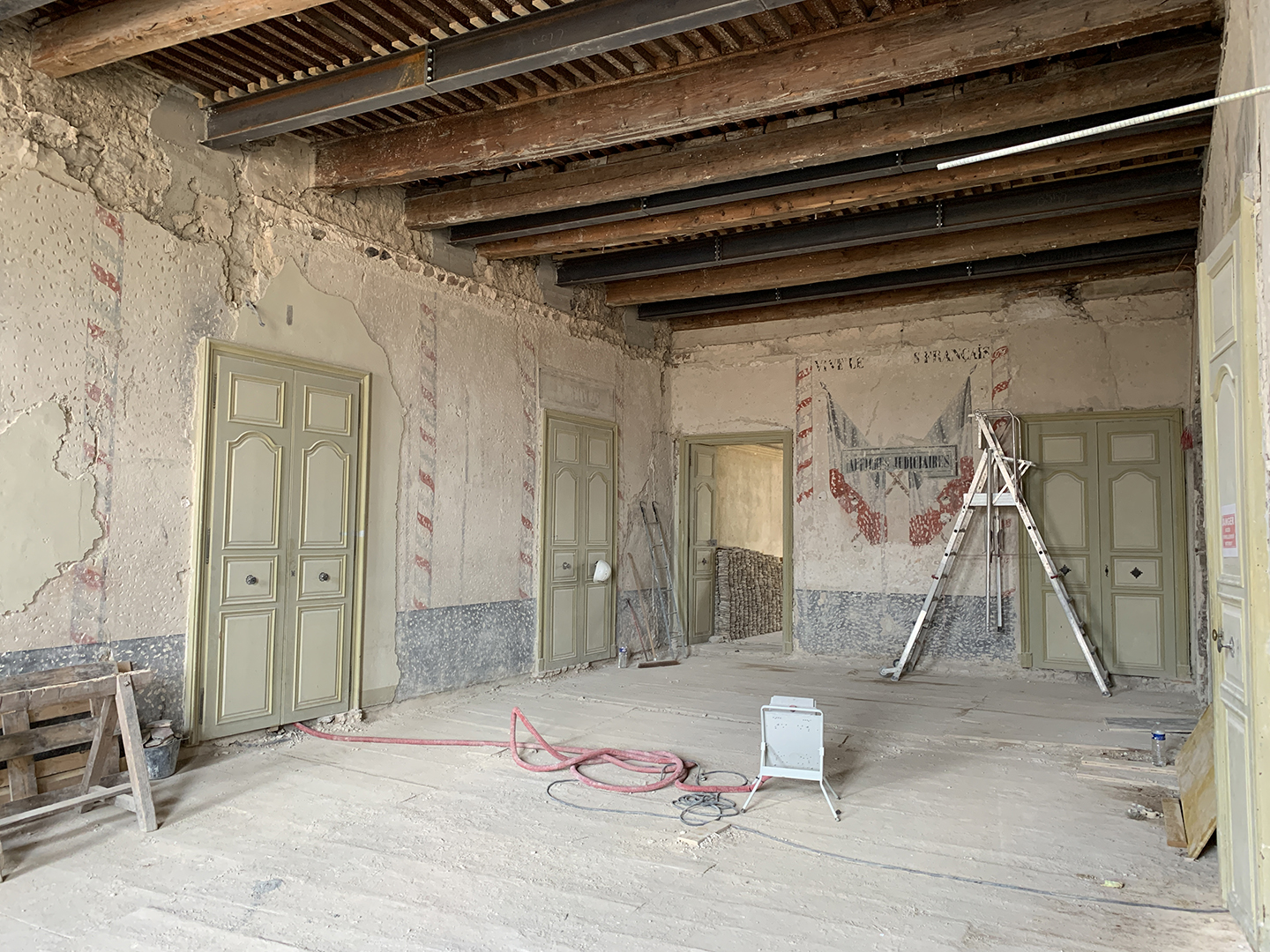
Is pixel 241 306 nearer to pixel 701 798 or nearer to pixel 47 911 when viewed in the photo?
pixel 47 911

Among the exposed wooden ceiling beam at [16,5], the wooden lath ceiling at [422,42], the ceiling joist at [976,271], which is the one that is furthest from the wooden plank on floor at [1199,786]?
the exposed wooden ceiling beam at [16,5]

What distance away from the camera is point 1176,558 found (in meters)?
6.50

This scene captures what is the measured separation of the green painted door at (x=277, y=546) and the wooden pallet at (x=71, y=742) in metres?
0.71

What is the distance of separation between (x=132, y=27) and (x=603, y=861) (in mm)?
3738

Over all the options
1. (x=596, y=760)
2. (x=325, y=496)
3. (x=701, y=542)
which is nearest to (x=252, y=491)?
(x=325, y=496)

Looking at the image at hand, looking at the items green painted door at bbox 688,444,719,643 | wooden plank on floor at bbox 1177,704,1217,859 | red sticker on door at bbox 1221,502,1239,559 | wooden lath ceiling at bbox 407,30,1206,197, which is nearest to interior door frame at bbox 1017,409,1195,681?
wooden plank on floor at bbox 1177,704,1217,859

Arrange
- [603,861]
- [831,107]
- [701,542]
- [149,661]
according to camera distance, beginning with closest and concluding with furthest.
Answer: [603,861] < [149,661] < [831,107] < [701,542]

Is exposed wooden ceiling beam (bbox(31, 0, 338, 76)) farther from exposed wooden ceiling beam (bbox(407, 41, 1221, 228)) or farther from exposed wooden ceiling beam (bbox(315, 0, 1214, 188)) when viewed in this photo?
exposed wooden ceiling beam (bbox(407, 41, 1221, 228))

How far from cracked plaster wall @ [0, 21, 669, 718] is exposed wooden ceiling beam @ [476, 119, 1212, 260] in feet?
2.51

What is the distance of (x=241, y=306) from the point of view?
462 centimetres

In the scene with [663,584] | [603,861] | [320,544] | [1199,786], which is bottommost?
[603,861]

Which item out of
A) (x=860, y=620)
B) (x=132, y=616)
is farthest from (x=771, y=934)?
(x=860, y=620)

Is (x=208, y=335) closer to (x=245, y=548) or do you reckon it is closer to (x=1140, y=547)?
(x=245, y=548)

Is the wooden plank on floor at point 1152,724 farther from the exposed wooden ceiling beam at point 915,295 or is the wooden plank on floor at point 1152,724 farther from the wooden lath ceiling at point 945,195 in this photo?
the exposed wooden ceiling beam at point 915,295
